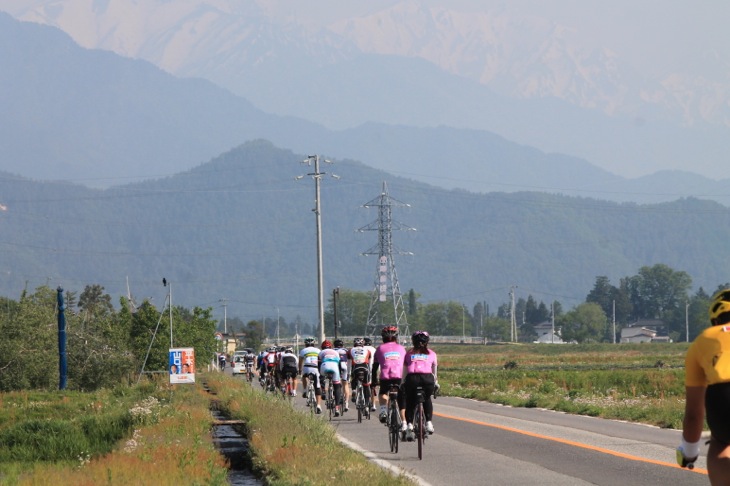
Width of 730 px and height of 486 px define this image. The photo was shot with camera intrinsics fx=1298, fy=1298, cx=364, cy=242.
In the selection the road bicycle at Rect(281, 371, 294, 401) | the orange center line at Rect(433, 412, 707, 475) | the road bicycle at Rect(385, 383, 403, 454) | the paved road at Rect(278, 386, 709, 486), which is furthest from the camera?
the road bicycle at Rect(281, 371, 294, 401)

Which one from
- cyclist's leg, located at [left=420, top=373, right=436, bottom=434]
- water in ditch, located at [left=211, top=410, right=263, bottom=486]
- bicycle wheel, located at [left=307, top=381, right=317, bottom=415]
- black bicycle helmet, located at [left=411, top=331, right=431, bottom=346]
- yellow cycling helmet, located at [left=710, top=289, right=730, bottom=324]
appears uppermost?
yellow cycling helmet, located at [left=710, top=289, right=730, bottom=324]

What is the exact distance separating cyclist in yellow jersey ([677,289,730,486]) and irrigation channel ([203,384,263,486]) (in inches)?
349

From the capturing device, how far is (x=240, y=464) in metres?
19.1

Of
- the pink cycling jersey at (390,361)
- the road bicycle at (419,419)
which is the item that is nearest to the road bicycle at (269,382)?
→ the pink cycling jersey at (390,361)

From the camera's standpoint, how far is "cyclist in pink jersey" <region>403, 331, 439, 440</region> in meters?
18.0

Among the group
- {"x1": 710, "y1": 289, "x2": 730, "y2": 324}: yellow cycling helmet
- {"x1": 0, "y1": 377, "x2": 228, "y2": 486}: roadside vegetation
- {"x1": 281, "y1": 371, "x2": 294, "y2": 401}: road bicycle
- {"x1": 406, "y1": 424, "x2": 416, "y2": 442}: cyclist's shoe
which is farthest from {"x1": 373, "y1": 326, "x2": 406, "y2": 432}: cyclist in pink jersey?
{"x1": 281, "y1": 371, "x2": 294, "y2": 401}: road bicycle

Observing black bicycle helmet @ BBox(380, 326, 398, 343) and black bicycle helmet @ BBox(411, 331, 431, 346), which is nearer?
black bicycle helmet @ BBox(411, 331, 431, 346)

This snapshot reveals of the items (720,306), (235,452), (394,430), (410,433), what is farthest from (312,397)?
(720,306)

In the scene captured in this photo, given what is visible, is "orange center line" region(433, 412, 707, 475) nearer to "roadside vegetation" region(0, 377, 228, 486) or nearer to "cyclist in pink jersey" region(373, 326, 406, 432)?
"cyclist in pink jersey" region(373, 326, 406, 432)

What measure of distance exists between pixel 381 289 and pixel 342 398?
104 meters

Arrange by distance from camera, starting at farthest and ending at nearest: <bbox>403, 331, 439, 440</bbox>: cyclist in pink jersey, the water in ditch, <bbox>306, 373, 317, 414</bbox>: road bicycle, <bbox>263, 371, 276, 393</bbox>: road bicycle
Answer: <bbox>263, 371, 276, 393</bbox>: road bicycle, <bbox>306, 373, 317, 414</bbox>: road bicycle, <bbox>403, 331, 439, 440</bbox>: cyclist in pink jersey, the water in ditch

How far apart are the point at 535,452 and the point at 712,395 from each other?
11.2 meters

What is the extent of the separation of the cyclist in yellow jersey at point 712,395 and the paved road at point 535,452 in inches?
262

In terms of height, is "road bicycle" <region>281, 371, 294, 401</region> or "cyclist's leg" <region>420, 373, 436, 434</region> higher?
"cyclist's leg" <region>420, 373, 436, 434</region>
